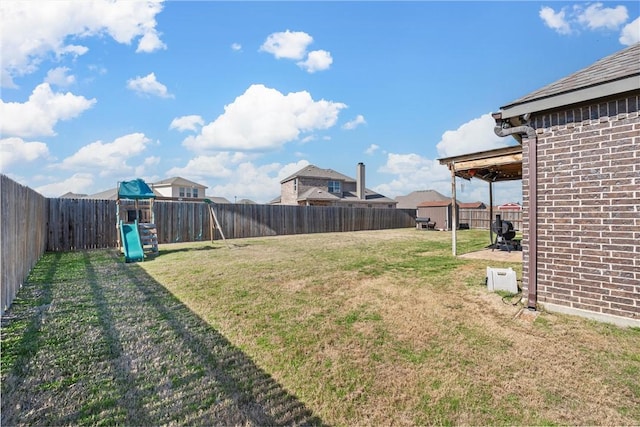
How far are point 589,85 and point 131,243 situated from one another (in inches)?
402

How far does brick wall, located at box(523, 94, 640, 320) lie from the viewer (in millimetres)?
3258

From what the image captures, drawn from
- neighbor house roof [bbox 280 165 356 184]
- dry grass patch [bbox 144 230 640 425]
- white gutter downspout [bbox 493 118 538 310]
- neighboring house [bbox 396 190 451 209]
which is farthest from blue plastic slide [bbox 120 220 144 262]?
neighboring house [bbox 396 190 451 209]

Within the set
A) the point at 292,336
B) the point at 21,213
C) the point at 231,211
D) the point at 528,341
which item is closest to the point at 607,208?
the point at 528,341

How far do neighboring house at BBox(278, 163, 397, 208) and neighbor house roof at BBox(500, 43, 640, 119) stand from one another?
75.5ft

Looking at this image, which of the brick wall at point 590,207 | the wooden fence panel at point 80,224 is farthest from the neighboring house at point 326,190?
the brick wall at point 590,207

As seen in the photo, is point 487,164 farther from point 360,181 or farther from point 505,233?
point 360,181

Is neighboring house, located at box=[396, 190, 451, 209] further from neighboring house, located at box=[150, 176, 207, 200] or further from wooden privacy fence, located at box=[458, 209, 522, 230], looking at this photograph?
neighboring house, located at box=[150, 176, 207, 200]

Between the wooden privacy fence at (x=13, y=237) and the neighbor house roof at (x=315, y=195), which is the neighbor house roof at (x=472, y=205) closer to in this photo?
the neighbor house roof at (x=315, y=195)

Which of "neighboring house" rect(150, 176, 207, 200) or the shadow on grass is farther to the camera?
"neighboring house" rect(150, 176, 207, 200)

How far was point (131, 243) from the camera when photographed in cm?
839

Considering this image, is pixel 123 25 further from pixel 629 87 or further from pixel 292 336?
pixel 629 87

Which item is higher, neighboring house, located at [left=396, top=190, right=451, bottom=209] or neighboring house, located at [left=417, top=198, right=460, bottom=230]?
neighboring house, located at [left=396, top=190, right=451, bottom=209]

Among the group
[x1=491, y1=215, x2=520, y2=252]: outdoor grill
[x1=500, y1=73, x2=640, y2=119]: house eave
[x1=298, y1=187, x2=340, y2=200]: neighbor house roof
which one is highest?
[x1=298, y1=187, x2=340, y2=200]: neighbor house roof

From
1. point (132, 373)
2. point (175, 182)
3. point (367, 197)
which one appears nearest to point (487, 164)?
point (132, 373)
